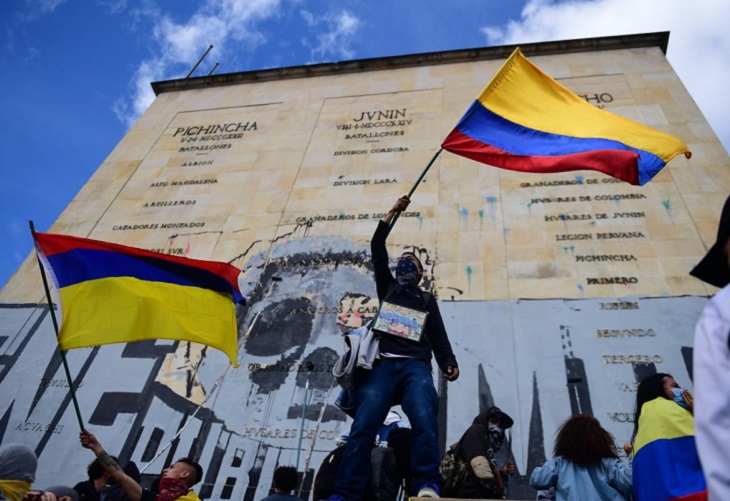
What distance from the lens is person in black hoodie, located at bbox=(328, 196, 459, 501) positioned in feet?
9.29

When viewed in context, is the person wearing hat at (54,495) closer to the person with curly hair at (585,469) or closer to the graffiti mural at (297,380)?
the graffiti mural at (297,380)

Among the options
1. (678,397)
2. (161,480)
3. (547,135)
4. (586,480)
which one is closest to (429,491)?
(586,480)

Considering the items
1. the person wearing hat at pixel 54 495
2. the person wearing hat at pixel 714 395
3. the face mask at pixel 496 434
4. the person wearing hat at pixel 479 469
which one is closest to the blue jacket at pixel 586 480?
the person wearing hat at pixel 479 469

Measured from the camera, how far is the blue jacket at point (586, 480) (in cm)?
294

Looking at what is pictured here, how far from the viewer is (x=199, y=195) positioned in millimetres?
8320

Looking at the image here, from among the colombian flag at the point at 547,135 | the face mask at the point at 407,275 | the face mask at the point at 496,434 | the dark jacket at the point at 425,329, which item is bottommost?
the face mask at the point at 496,434

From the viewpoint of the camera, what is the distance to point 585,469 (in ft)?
10.1

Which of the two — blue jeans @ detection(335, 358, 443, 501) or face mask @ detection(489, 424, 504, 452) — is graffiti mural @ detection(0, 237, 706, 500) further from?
blue jeans @ detection(335, 358, 443, 501)

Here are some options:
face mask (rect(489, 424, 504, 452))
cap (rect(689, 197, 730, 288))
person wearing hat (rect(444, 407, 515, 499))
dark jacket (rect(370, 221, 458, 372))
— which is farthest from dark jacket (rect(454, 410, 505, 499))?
cap (rect(689, 197, 730, 288))

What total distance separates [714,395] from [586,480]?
2.36 metres

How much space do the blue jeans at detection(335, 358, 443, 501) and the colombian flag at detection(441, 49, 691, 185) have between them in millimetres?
1936

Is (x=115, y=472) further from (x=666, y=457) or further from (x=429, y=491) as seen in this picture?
(x=666, y=457)

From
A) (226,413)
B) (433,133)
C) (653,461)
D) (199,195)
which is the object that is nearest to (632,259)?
(433,133)

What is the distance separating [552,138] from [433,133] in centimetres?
417
